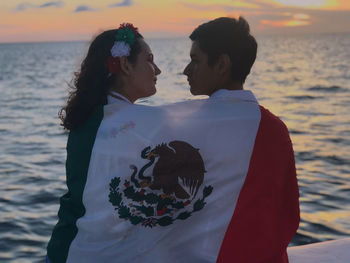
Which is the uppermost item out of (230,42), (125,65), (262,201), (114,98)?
(230,42)

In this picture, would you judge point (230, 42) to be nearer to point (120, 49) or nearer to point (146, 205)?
point (120, 49)

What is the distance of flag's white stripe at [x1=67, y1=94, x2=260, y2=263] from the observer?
271 centimetres

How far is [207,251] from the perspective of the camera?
9.38 ft

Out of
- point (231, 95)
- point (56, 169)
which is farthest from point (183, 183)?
point (56, 169)

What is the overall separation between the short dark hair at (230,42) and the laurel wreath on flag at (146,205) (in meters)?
0.68

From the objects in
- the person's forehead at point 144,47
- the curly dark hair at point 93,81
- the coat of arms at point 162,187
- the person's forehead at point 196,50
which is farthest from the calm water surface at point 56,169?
the coat of arms at point 162,187

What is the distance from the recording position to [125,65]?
9.75ft

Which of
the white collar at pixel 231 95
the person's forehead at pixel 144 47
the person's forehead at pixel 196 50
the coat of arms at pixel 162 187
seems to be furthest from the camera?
the person's forehead at pixel 144 47

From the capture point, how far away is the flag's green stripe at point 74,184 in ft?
9.44

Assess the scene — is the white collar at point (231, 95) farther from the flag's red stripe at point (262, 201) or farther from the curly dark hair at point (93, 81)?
the curly dark hair at point (93, 81)

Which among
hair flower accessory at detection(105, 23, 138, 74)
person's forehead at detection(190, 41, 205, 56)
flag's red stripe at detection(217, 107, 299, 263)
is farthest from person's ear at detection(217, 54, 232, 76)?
hair flower accessory at detection(105, 23, 138, 74)

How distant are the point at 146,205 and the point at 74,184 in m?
0.47

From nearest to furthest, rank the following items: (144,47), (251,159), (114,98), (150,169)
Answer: (150,169), (251,159), (114,98), (144,47)

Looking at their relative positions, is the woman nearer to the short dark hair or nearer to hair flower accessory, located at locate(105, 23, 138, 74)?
hair flower accessory, located at locate(105, 23, 138, 74)
